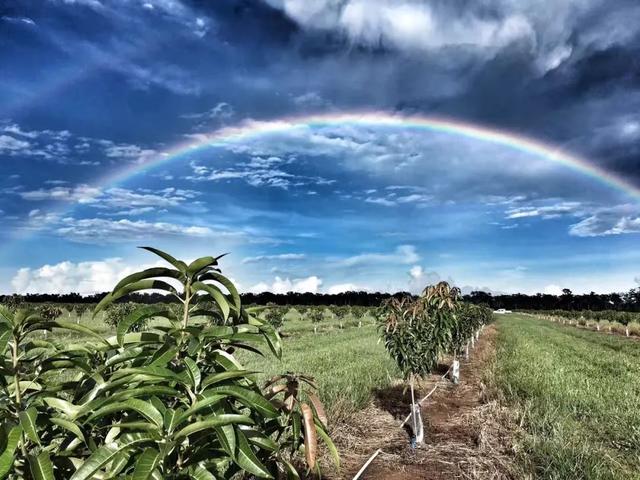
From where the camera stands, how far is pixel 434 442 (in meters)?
7.70

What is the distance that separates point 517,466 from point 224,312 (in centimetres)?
553

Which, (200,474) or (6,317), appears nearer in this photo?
(200,474)

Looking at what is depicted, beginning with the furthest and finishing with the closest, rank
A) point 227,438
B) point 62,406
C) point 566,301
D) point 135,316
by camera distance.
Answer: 1. point 566,301
2. point 135,316
3. point 62,406
4. point 227,438

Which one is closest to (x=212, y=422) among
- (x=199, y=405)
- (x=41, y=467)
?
(x=199, y=405)

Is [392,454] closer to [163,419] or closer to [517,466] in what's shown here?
[517,466]

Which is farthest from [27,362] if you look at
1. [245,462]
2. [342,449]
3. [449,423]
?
[449,423]

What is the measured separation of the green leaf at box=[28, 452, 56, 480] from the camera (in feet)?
4.52

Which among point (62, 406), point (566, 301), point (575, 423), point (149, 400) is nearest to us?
point (149, 400)

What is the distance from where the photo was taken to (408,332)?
27.0ft

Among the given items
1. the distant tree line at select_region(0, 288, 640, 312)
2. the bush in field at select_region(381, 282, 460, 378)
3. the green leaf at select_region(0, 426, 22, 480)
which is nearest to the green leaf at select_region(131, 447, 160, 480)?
the green leaf at select_region(0, 426, 22, 480)

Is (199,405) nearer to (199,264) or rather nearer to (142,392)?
(142,392)

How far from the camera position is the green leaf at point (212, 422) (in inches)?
54.7

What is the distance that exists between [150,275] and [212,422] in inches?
22.1

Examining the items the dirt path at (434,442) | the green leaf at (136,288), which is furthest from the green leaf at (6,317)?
the dirt path at (434,442)
